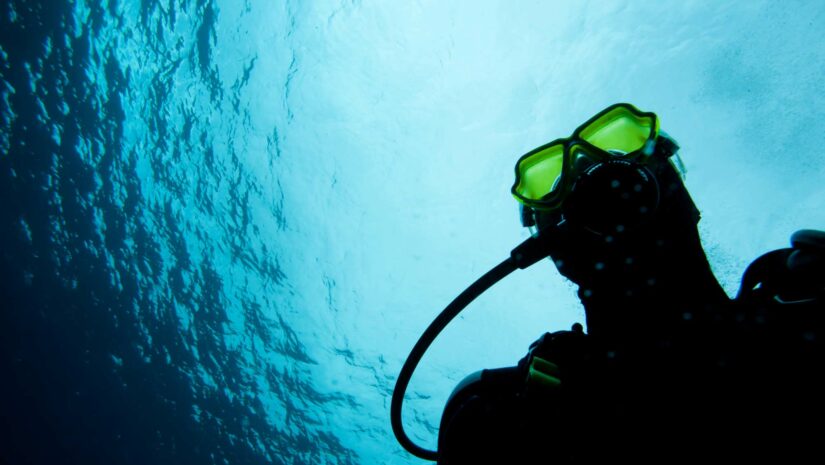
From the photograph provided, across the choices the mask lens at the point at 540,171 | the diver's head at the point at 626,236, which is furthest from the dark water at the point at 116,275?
the diver's head at the point at 626,236

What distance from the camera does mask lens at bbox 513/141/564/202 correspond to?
265cm

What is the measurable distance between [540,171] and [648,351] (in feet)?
4.96

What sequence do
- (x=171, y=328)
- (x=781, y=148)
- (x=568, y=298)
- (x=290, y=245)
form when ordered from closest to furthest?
(x=781, y=148) → (x=568, y=298) → (x=290, y=245) → (x=171, y=328)

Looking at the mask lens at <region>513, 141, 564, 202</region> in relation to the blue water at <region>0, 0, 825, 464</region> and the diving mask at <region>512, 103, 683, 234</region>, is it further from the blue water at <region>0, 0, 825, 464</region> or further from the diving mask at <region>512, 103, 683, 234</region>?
the blue water at <region>0, 0, 825, 464</region>

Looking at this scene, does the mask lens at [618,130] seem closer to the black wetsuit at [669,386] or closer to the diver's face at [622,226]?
the diver's face at [622,226]

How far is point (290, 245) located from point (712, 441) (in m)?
16.9

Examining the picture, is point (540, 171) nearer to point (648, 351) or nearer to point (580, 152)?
point (580, 152)

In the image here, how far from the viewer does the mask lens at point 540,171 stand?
2.65m

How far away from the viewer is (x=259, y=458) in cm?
2797

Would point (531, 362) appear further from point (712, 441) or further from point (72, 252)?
point (72, 252)

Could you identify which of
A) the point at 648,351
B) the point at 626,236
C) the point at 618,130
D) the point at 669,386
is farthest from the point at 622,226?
the point at 618,130

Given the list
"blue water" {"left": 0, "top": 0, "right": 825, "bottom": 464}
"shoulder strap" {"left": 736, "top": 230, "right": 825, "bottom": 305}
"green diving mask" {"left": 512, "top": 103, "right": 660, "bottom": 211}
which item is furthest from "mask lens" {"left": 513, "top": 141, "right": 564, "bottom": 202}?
"blue water" {"left": 0, "top": 0, "right": 825, "bottom": 464}

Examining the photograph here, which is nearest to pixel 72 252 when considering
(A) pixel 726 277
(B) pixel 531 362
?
(B) pixel 531 362

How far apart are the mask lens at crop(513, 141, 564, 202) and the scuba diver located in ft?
0.56
